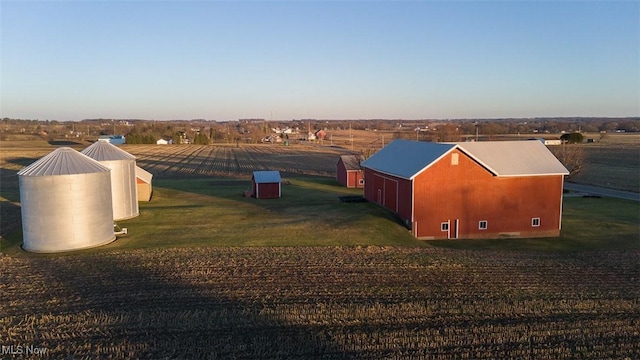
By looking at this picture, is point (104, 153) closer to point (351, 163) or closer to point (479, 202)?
point (351, 163)

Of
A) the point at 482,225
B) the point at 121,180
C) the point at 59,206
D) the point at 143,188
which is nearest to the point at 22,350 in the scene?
the point at 59,206

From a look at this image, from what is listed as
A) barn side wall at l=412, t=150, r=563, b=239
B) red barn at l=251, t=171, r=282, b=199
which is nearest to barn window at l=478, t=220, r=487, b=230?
barn side wall at l=412, t=150, r=563, b=239

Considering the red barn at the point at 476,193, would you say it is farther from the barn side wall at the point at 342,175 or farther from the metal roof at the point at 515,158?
the barn side wall at the point at 342,175

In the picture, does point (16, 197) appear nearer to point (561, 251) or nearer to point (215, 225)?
point (215, 225)

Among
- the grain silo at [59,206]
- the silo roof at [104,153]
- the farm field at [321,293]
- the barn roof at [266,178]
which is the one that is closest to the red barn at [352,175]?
the barn roof at [266,178]

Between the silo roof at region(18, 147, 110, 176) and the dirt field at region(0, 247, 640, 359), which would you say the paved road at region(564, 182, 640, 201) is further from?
the silo roof at region(18, 147, 110, 176)

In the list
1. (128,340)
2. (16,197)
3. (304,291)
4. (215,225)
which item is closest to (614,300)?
(304,291)
